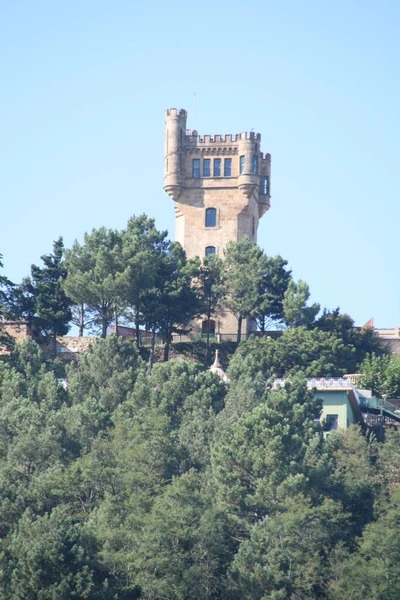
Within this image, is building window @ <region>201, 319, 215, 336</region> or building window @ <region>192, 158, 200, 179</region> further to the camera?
building window @ <region>192, 158, 200, 179</region>

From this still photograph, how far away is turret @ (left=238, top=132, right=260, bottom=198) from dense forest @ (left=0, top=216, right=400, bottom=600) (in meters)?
17.4

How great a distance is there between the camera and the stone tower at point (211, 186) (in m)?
108

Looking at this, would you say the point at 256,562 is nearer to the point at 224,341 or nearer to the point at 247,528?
the point at 247,528

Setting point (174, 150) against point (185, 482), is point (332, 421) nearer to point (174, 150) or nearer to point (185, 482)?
point (185, 482)

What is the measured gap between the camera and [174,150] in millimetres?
109188

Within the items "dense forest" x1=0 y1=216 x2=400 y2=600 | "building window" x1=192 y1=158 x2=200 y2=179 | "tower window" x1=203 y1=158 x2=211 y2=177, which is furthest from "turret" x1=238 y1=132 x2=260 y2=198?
"dense forest" x1=0 y1=216 x2=400 y2=600

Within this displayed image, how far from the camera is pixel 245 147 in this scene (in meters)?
109

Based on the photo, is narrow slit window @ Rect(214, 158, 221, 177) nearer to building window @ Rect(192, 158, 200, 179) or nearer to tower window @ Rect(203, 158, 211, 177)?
tower window @ Rect(203, 158, 211, 177)

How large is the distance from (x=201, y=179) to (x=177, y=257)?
34.6 ft

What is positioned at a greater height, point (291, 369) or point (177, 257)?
point (177, 257)

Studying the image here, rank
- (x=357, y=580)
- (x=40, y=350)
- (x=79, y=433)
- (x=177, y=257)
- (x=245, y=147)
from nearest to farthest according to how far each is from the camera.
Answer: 1. (x=357, y=580)
2. (x=79, y=433)
3. (x=40, y=350)
4. (x=177, y=257)
5. (x=245, y=147)

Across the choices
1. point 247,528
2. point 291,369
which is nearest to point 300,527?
point 247,528

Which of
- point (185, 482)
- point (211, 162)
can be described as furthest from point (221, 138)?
point (185, 482)

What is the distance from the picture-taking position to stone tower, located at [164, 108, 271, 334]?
108 m
